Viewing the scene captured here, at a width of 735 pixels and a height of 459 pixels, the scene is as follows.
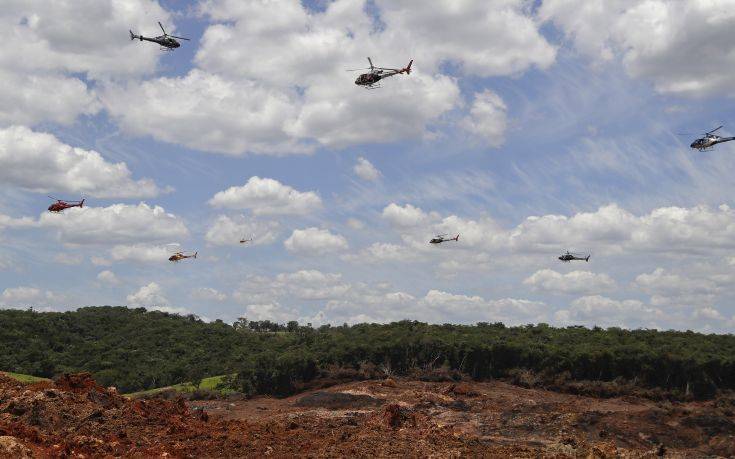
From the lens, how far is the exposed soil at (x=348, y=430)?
20578 mm

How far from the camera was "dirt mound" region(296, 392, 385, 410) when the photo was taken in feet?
106

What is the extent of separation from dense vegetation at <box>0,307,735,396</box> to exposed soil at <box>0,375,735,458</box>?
969cm

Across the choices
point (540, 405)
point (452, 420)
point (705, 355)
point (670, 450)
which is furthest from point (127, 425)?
point (705, 355)

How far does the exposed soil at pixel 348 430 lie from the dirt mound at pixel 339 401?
172 centimetres

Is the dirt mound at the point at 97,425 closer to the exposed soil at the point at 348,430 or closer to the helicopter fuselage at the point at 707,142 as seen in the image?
the exposed soil at the point at 348,430

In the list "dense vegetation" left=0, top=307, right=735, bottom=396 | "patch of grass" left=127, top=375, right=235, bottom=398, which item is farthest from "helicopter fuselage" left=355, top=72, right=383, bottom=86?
"patch of grass" left=127, top=375, right=235, bottom=398

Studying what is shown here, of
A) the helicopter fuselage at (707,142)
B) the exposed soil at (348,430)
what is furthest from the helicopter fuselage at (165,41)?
the helicopter fuselage at (707,142)

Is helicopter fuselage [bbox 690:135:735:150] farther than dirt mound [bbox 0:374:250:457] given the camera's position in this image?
Yes

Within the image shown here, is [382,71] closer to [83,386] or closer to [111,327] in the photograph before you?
[83,386]

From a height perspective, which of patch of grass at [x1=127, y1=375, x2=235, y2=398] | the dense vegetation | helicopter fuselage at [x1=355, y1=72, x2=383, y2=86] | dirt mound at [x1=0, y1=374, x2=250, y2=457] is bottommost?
patch of grass at [x1=127, y1=375, x2=235, y2=398]

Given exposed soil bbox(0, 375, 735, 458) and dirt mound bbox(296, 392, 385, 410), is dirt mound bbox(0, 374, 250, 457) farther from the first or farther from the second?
dirt mound bbox(296, 392, 385, 410)

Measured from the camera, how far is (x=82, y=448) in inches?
766

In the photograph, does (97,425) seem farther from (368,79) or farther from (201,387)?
(201,387)

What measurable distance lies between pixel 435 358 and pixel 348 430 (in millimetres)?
18874
